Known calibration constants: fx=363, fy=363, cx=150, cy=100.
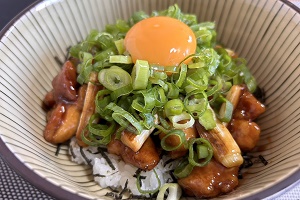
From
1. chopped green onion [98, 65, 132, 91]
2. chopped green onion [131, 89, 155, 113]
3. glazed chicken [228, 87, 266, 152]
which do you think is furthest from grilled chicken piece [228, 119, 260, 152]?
chopped green onion [98, 65, 132, 91]

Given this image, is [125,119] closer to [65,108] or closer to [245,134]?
[65,108]

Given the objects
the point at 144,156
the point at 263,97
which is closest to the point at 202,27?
the point at 263,97

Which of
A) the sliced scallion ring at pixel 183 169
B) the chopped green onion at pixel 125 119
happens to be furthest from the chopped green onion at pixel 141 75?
the sliced scallion ring at pixel 183 169

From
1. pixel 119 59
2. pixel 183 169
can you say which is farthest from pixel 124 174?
pixel 119 59

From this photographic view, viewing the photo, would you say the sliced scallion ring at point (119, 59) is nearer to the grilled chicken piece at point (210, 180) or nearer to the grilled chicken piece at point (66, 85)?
the grilled chicken piece at point (66, 85)

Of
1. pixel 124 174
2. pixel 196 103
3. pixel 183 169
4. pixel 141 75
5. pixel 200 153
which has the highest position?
pixel 141 75

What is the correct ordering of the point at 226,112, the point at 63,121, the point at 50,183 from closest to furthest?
the point at 50,183, the point at 226,112, the point at 63,121

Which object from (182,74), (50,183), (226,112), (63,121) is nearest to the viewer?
(50,183)

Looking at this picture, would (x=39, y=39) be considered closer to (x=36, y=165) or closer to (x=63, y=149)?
(x=63, y=149)
